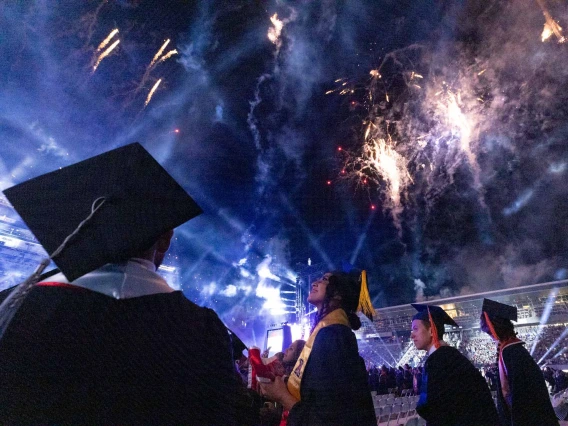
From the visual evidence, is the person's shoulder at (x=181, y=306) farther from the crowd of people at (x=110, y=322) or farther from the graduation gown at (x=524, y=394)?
the graduation gown at (x=524, y=394)

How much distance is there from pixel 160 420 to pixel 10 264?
31915mm

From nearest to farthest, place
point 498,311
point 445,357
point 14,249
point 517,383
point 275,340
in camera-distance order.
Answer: point 445,357
point 517,383
point 498,311
point 14,249
point 275,340

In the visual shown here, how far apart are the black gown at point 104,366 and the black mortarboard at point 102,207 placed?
0.18 m

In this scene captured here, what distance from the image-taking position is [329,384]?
2.29m

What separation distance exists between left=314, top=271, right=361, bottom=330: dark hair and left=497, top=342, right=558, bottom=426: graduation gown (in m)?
2.80

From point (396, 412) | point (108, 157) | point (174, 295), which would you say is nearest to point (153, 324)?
point (174, 295)

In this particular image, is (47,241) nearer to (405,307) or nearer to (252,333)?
(405,307)

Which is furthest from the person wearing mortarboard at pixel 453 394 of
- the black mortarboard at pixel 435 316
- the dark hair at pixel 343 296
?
the dark hair at pixel 343 296

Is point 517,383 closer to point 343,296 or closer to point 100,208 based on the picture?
point 343,296

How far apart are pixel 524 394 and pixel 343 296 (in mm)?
3202

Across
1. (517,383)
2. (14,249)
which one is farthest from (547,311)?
(14,249)

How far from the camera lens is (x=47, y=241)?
3.88ft

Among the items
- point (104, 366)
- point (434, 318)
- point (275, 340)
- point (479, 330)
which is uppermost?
point (275, 340)

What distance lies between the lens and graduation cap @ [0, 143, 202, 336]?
1.17 metres
